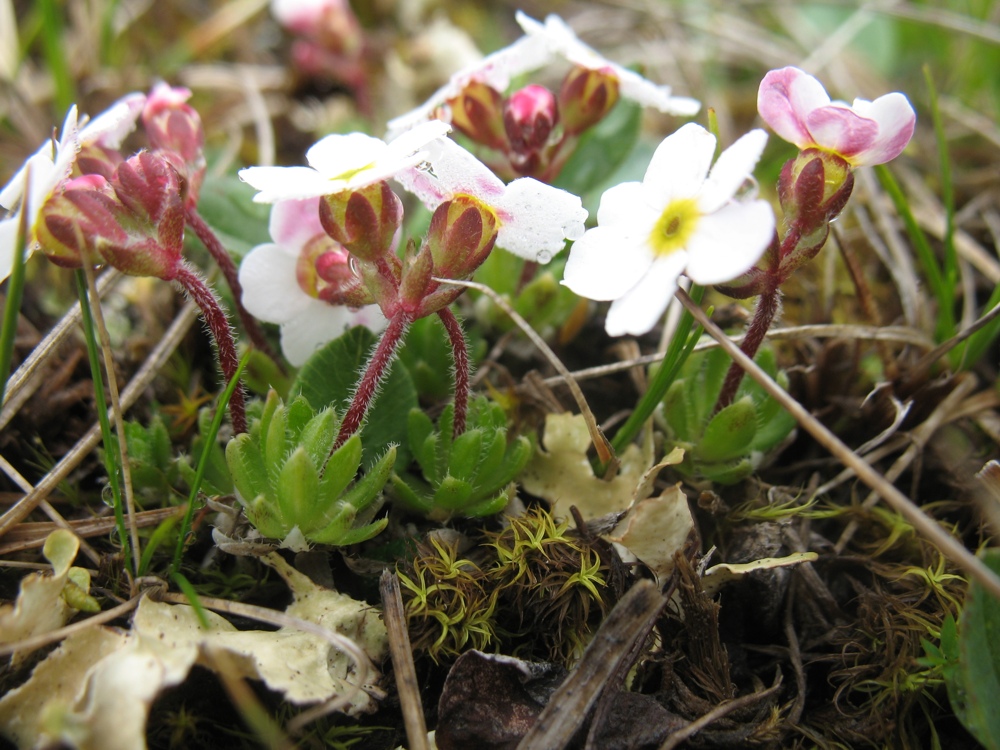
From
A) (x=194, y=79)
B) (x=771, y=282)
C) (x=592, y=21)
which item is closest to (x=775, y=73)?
(x=771, y=282)

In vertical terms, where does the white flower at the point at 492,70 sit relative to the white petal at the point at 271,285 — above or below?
above

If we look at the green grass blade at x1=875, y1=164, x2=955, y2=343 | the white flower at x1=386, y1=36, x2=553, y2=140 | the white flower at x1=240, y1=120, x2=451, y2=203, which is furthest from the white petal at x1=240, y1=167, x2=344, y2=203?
the green grass blade at x1=875, y1=164, x2=955, y2=343

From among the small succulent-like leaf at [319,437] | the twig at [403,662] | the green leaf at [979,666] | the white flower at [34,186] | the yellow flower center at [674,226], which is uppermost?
the white flower at [34,186]

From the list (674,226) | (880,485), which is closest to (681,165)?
(674,226)

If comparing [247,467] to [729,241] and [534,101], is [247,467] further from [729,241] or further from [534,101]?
[534,101]

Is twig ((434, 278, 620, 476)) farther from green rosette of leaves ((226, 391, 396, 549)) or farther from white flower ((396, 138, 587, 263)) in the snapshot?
green rosette of leaves ((226, 391, 396, 549))

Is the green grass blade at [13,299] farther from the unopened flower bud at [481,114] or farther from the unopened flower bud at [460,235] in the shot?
the unopened flower bud at [481,114]

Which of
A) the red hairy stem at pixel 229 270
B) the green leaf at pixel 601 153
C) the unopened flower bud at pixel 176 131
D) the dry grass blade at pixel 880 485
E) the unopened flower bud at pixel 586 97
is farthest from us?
the green leaf at pixel 601 153

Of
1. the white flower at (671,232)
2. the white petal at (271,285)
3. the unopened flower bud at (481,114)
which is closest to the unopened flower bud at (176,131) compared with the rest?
the white petal at (271,285)
